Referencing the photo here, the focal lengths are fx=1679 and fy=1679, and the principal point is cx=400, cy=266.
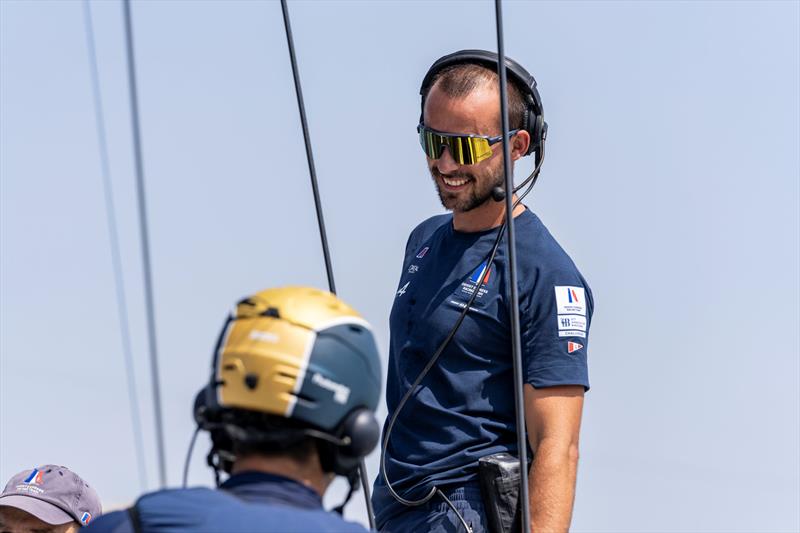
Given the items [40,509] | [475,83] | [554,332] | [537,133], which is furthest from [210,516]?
[40,509]

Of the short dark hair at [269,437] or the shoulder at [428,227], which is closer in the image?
the short dark hair at [269,437]

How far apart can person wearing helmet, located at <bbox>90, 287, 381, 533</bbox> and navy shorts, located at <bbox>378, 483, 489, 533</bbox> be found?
1417 millimetres

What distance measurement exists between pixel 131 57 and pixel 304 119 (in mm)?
1559

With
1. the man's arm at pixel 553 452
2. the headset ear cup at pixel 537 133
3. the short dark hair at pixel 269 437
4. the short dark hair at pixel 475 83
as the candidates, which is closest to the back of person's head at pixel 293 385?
the short dark hair at pixel 269 437

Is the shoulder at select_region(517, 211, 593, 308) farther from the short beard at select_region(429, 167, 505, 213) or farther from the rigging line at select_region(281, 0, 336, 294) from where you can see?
the rigging line at select_region(281, 0, 336, 294)

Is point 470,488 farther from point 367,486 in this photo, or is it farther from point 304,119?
point 304,119

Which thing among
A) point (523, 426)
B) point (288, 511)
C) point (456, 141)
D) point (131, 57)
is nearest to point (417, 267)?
point (456, 141)

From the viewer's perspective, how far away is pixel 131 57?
13.1ft

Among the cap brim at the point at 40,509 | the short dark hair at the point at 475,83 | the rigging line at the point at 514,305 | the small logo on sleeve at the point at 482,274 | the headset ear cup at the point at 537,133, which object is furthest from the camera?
the cap brim at the point at 40,509

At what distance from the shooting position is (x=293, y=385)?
11.8ft

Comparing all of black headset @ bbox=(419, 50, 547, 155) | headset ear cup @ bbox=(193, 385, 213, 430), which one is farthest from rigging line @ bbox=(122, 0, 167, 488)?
black headset @ bbox=(419, 50, 547, 155)

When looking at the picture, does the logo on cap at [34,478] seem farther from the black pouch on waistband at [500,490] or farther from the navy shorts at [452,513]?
the black pouch on waistband at [500,490]

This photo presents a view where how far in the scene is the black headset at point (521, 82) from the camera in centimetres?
544

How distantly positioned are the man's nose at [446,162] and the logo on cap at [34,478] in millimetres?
1912
